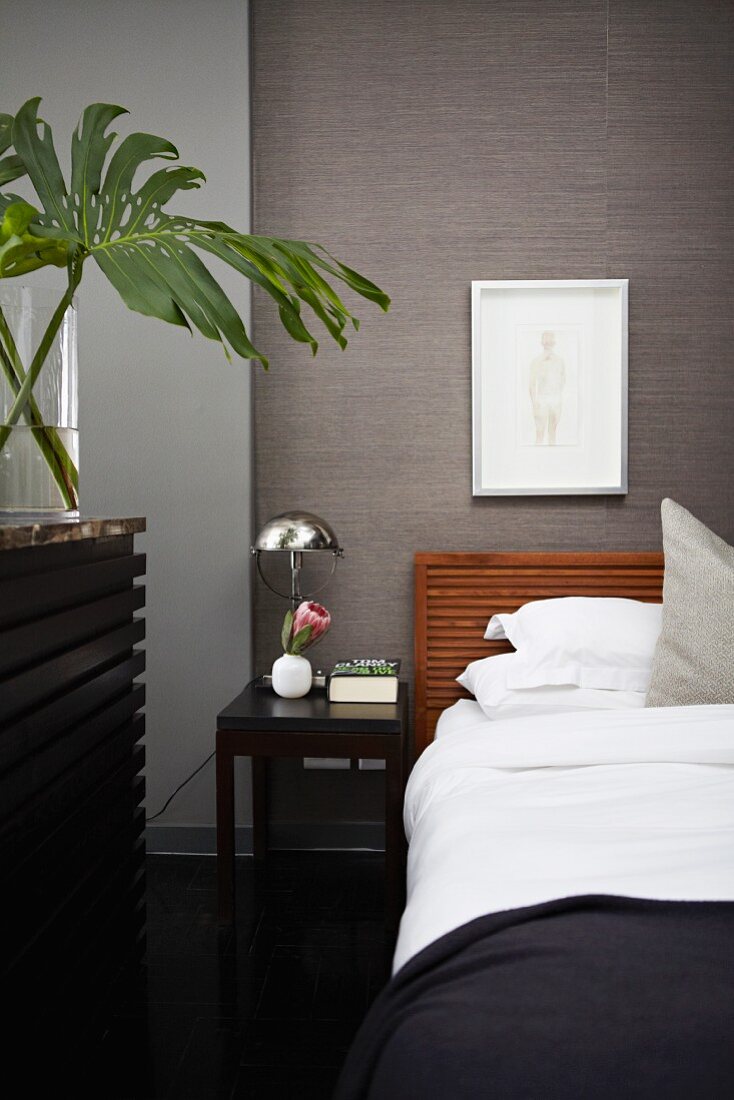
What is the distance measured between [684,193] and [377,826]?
2182 millimetres

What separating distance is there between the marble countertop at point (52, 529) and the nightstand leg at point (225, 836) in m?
0.74

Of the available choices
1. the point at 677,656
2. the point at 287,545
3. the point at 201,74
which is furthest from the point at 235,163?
the point at 677,656

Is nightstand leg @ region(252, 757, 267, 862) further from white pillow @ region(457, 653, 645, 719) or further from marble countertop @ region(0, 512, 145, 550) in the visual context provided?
marble countertop @ region(0, 512, 145, 550)

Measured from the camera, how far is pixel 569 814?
5.41 ft

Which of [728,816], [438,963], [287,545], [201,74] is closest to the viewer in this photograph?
[438,963]

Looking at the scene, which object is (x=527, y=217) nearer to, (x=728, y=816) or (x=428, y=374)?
(x=428, y=374)

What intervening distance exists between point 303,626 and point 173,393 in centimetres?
85

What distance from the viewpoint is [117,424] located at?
9.41ft

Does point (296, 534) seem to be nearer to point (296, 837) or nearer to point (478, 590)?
point (478, 590)

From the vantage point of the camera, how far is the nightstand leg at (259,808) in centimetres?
285

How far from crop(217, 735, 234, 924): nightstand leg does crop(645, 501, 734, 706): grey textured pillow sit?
42.4 inches

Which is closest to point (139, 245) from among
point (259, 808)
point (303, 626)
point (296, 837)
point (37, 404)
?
point (37, 404)

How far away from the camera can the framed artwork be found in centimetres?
285

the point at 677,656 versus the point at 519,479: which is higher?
the point at 519,479
